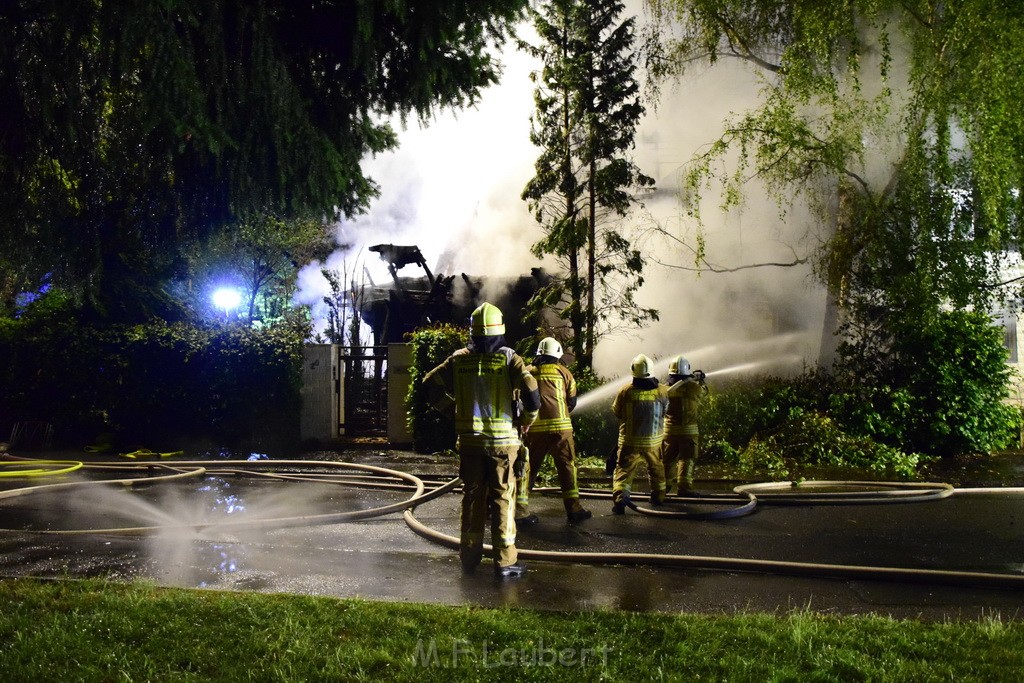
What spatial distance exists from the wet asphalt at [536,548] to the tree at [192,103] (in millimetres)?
2355

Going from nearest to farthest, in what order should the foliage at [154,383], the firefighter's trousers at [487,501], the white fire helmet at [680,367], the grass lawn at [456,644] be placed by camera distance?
the grass lawn at [456,644] → the firefighter's trousers at [487,501] → the white fire helmet at [680,367] → the foliage at [154,383]

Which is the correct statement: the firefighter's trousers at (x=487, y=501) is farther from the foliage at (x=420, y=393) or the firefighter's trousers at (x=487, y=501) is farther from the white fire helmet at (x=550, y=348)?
the foliage at (x=420, y=393)

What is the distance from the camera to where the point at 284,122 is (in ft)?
19.6

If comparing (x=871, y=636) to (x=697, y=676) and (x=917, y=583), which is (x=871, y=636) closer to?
(x=697, y=676)

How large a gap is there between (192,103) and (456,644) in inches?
153

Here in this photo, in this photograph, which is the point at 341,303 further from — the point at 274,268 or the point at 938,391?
the point at 938,391

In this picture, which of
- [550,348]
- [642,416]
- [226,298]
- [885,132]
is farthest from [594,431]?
[226,298]

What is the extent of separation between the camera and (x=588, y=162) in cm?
1432

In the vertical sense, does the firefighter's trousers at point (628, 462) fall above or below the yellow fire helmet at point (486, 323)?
below

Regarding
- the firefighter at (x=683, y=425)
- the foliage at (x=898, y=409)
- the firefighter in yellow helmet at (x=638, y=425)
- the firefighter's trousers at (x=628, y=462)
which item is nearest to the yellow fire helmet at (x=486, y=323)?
the firefighter in yellow helmet at (x=638, y=425)

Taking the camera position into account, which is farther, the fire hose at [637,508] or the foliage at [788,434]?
the foliage at [788,434]

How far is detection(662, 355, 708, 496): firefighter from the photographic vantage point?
27.9 ft

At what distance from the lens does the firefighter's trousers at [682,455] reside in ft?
28.0

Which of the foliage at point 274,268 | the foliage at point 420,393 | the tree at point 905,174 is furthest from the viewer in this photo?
the foliage at point 274,268
